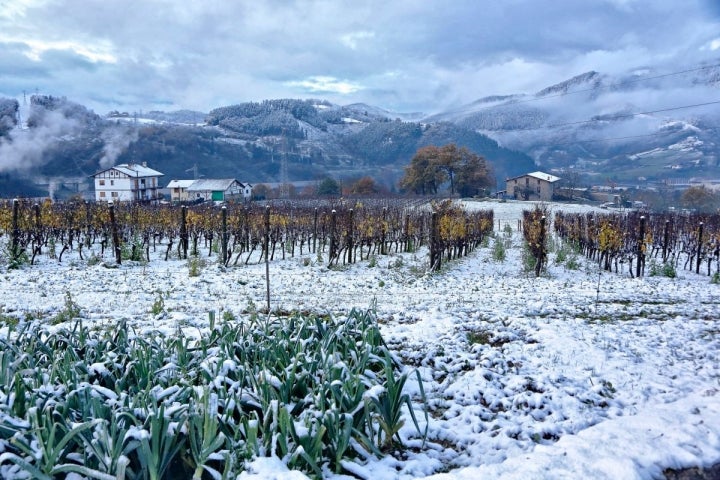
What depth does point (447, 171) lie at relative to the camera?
183ft

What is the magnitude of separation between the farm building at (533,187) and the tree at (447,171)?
13.1 ft

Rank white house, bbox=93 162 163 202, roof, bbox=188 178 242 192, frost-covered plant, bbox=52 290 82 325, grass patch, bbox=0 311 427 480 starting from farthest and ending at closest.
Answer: roof, bbox=188 178 242 192 < white house, bbox=93 162 163 202 < frost-covered plant, bbox=52 290 82 325 < grass patch, bbox=0 311 427 480

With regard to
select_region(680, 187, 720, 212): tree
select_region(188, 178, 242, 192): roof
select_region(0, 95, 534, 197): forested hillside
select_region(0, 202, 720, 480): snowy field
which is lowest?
select_region(0, 202, 720, 480): snowy field

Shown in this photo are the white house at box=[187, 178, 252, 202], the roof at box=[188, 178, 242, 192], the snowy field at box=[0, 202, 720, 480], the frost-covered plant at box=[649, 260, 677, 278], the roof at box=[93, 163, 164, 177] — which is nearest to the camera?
the snowy field at box=[0, 202, 720, 480]

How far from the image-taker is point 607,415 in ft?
12.1

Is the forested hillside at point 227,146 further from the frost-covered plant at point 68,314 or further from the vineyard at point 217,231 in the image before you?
the frost-covered plant at point 68,314

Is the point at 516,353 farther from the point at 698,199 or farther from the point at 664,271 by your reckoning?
the point at 698,199

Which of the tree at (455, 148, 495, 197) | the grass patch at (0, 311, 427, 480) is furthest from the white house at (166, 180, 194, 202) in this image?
the grass patch at (0, 311, 427, 480)

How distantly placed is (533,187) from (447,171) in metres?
10.0

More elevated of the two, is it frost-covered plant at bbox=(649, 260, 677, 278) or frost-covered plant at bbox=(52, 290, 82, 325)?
frost-covered plant at bbox=(52, 290, 82, 325)

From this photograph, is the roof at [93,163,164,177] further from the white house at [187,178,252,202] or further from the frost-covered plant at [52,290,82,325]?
the frost-covered plant at [52,290,82,325]

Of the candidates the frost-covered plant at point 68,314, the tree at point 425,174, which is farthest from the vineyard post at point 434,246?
the tree at point 425,174

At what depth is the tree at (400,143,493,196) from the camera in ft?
178

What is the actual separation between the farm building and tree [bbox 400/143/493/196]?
3984 mm
